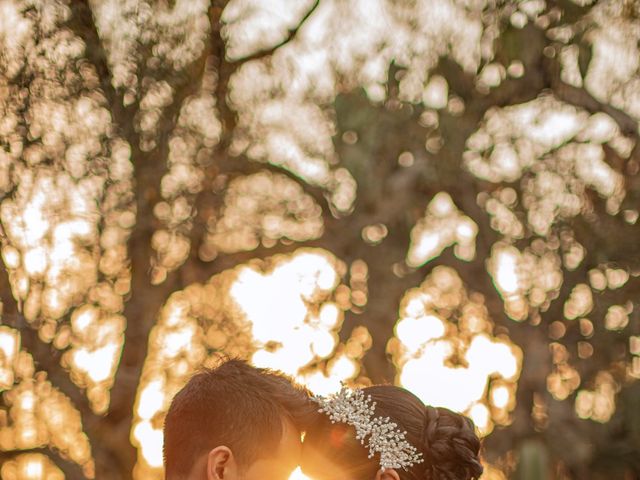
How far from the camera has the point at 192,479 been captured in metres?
4.00

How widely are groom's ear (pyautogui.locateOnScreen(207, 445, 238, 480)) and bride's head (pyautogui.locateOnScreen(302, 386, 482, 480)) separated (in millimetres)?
585

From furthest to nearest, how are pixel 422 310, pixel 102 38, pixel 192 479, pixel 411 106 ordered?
pixel 422 310, pixel 411 106, pixel 102 38, pixel 192 479

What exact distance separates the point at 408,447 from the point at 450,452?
165 millimetres

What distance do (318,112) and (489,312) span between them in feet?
7.97

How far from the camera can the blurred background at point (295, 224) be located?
9.70m

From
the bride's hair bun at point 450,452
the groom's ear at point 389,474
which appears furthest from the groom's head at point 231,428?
the bride's hair bun at point 450,452

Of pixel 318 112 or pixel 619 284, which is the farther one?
pixel 318 112

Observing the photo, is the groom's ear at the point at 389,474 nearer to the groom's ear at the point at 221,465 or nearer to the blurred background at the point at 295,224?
the groom's ear at the point at 221,465

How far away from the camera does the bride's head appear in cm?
454

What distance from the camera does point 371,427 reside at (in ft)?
15.1

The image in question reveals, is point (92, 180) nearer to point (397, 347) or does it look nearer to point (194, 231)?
point (194, 231)

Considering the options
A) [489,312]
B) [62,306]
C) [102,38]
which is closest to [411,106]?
[489,312]

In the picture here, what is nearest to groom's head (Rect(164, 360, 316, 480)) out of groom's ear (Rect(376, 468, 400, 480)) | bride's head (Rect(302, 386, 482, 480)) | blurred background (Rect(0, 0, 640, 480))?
bride's head (Rect(302, 386, 482, 480))

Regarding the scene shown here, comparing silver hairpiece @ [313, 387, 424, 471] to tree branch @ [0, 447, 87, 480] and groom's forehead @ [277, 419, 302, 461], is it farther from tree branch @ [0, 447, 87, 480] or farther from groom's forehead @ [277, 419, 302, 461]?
tree branch @ [0, 447, 87, 480]
